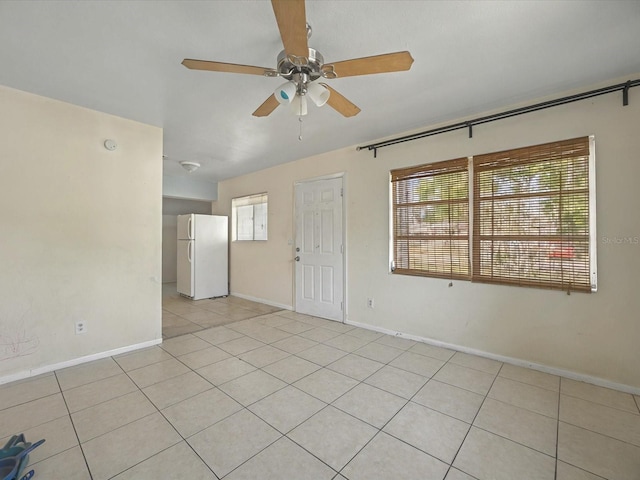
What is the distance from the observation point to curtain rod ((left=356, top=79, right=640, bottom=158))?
2.15 meters

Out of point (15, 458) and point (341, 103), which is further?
point (341, 103)

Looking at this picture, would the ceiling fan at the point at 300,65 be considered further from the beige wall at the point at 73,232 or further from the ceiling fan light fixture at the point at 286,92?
the beige wall at the point at 73,232

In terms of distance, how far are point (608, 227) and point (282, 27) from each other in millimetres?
2805

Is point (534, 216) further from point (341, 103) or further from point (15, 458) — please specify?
point (15, 458)

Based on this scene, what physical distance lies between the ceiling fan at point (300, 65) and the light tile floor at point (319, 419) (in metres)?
2.08

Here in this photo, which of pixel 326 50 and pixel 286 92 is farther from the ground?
pixel 326 50

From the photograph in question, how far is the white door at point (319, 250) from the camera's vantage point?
13.1 feet

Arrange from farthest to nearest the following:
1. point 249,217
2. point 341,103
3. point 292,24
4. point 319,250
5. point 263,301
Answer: point 249,217 < point 263,301 < point 319,250 < point 341,103 < point 292,24

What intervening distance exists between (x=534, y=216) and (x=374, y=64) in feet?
6.81

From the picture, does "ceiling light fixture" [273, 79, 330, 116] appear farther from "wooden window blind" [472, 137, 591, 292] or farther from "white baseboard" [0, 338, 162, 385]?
"white baseboard" [0, 338, 162, 385]

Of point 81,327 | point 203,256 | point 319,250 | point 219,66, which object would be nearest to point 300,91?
point 219,66

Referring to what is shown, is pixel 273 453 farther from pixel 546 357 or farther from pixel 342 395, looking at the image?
pixel 546 357

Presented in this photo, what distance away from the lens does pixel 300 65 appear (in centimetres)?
163

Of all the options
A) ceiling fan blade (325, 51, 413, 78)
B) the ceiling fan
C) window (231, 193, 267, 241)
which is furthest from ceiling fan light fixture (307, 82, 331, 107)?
window (231, 193, 267, 241)
